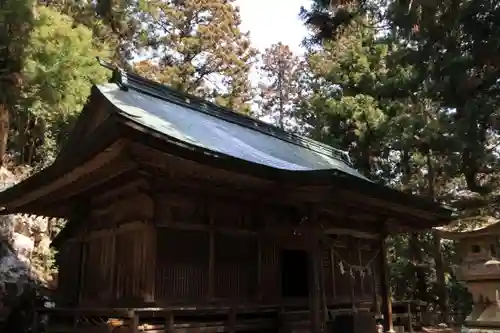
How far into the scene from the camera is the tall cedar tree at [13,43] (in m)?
9.28

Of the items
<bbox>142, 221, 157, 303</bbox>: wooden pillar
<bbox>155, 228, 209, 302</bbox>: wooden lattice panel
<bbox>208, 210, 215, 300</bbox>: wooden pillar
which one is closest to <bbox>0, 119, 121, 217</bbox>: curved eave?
<bbox>142, 221, 157, 303</bbox>: wooden pillar

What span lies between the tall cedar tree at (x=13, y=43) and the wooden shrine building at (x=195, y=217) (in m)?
1.73

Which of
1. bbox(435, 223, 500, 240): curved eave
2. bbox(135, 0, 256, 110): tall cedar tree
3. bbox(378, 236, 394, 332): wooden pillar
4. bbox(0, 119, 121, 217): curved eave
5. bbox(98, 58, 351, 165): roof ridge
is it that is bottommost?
bbox(378, 236, 394, 332): wooden pillar

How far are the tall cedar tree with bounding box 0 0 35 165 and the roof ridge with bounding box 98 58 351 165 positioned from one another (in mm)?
Answer: 1899

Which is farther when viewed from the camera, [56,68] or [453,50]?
[453,50]

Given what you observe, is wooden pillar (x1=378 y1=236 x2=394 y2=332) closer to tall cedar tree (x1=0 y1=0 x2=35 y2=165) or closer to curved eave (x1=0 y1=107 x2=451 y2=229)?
curved eave (x1=0 y1=107 x2=451 y2=229)

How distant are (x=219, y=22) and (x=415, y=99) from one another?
41.4ft

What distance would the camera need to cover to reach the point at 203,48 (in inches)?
974

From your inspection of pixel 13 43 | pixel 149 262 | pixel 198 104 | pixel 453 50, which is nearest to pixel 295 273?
pixel 149 262

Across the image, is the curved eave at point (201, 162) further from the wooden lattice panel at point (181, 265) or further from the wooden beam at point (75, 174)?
the wooden lattice panel at point (181, 265)

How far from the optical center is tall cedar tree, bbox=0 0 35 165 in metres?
9.28

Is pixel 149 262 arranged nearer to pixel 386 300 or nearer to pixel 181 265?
pixel 181 265

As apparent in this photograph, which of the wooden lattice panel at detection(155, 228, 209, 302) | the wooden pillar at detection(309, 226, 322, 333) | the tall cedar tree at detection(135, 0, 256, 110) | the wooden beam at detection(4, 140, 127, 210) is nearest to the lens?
the wooden beam at detection(4, 140, 127, 210)

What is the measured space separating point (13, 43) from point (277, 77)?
87.6 ft
